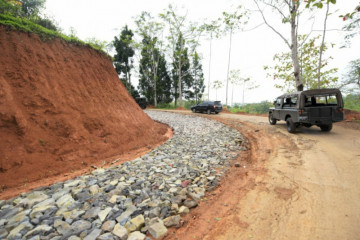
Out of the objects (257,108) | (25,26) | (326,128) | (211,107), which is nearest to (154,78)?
(211,107)

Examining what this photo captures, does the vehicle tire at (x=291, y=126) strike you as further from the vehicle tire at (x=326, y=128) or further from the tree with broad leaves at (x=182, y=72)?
the tree with broad leaves at (x=182, y=72)

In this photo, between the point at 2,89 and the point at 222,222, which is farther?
the point at 2,89

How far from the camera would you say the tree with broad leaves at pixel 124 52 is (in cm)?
2906

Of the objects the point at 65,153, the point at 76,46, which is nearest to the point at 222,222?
the point at 65,153

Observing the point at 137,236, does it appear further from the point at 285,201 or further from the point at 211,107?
the point at 211,107

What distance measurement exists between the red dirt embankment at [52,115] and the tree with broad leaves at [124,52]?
79.7ft

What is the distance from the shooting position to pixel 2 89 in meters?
4.65

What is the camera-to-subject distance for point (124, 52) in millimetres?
29734

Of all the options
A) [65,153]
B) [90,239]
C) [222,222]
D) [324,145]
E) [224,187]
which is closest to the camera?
[90,239]

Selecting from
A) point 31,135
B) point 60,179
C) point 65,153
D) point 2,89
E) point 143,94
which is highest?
point 143,94

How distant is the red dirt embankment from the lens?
14.5ft

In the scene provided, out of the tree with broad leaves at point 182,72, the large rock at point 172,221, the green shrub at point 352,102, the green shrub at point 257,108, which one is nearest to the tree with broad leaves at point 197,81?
the tree with broad leaves at point 182,72

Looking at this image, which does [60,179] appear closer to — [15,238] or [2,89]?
[15,238]

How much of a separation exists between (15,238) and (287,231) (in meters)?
3.97
